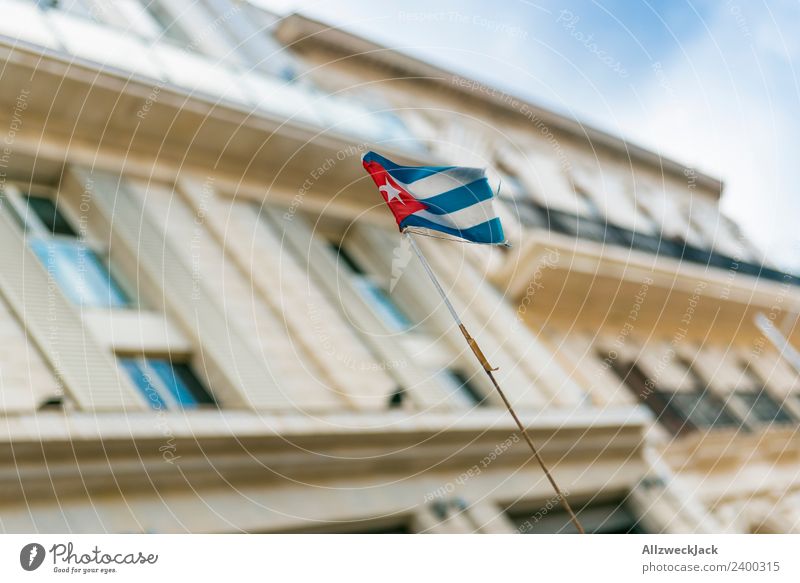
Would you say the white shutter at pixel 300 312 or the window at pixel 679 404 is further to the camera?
the window at pixel 679 404

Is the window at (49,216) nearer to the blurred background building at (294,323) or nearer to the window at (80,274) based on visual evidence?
the blurred background building at (294,323)

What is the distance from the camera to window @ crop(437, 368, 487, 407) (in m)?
14.8

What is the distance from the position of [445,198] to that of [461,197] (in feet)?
0.57

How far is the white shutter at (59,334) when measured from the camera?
993cm

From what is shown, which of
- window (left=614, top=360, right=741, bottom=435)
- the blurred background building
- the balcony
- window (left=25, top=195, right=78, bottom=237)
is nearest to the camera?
the blurred background building

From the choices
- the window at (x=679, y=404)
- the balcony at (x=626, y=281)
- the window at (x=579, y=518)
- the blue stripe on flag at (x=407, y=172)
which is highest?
the balcony at (x=626, y=281)

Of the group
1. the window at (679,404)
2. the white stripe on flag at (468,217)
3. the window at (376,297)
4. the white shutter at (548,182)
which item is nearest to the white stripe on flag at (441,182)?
the white stripe on flag at (468,217)

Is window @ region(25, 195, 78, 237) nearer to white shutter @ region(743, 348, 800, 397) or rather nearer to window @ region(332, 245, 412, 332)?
window @ region(332, 245, 412, 332)

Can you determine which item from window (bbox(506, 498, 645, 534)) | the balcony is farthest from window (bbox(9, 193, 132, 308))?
the balcony

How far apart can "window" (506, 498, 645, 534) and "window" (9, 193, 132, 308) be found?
6807 millimetres

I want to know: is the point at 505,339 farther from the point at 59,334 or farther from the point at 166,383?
the point at 59,334

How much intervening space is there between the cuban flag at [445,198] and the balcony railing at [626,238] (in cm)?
896
